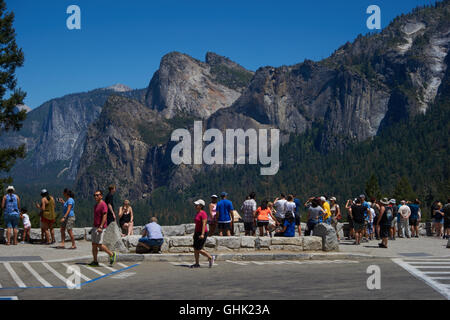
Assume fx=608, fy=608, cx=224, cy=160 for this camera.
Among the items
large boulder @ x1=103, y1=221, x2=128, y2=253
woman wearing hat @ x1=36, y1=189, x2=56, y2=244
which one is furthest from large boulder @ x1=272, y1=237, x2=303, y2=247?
woman wearing hat @ x1=36, y1=189, x2=56, y2=244

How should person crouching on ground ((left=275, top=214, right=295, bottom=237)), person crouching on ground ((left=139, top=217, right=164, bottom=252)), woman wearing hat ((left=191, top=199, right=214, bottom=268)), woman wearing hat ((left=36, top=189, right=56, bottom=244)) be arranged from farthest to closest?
woman wearing hat ((left=36, top=189, right=56, bottom=244)) < person crouching on ground ((left=275, top=214, right=295, bottom=237)) < person crouching on ground ((left=139, top=217, right=164, bottom=252)) < woman wearing hat ((left=191, top=199, right=214, bottom=268))

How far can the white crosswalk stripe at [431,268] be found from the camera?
41.5 feet

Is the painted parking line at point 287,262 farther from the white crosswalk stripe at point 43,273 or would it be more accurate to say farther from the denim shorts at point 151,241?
the white crosswalk stripe at point 43,273

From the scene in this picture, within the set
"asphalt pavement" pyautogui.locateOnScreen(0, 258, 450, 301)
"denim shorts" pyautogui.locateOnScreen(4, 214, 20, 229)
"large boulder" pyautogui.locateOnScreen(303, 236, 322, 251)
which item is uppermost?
"denim shorts" pyautogui.locateOnScreen(4, 214, 20, 229)

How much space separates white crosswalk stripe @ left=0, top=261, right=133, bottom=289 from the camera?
43.2 ft

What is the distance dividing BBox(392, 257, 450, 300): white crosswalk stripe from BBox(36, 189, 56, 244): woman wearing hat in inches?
459

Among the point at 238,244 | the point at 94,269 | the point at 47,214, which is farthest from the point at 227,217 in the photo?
the point at 47,214

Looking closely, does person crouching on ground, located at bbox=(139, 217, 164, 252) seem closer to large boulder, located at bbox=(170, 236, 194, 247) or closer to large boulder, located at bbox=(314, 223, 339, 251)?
large boulder, located at bbox=(170, 236, 194, 247)

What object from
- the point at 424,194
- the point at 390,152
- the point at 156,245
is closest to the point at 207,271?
the point at 156,245

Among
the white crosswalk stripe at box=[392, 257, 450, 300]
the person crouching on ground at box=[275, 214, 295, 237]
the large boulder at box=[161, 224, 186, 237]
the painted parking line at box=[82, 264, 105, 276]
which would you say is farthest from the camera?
the large boulder at box=[161, 224, 186, 237]

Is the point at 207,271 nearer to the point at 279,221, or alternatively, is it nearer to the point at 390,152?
the point at 279,221

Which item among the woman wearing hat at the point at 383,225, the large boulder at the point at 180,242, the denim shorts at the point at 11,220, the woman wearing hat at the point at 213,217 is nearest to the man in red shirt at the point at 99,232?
the large boulder at the point at 180,242

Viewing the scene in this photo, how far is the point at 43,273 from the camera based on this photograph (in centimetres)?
1473

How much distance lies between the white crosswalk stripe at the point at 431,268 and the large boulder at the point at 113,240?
8096 mm
